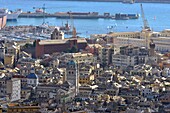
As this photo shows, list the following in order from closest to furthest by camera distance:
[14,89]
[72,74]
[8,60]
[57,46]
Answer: [14,89] < [72,74] < [8,60] < [57,46]

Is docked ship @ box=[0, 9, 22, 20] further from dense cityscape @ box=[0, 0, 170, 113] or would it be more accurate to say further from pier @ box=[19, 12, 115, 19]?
dense cityscape @ box=[0, 0, 170, 113]

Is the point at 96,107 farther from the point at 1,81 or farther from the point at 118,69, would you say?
the point at 118,69

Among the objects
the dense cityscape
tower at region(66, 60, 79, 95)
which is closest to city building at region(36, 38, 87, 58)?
the dense cityscape

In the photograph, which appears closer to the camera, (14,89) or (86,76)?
A: (14,89)

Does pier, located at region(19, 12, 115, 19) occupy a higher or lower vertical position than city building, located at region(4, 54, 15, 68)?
lower

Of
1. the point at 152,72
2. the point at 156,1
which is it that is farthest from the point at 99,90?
the point at 156,1

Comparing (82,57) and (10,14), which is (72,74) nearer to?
(82,57)

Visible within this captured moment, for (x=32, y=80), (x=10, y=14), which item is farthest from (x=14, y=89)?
(x=10, y=14)

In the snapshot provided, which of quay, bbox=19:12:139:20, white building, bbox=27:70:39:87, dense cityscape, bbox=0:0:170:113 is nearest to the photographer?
dense cityscape, bbox=0:0:170:113
